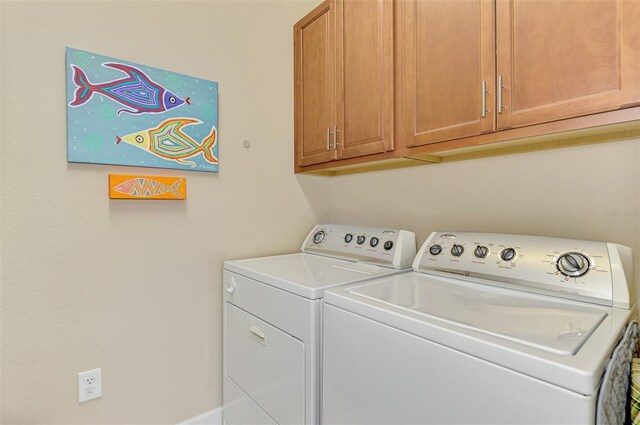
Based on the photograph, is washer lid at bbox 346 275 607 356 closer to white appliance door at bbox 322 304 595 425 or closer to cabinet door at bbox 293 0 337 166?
white appliance door at bbox 322 304 595 425

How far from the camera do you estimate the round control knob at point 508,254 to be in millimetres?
1073

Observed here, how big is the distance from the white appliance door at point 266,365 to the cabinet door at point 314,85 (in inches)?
36.6

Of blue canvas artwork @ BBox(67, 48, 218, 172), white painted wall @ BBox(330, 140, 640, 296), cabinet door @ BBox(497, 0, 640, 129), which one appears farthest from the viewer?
blue canvas artwork @ BBox(67, 48, 218, 172)

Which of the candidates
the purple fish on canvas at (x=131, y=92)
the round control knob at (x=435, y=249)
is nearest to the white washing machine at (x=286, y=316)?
the round control knob at (x=435, y=249)

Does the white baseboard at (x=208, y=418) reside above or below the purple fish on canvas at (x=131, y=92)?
below

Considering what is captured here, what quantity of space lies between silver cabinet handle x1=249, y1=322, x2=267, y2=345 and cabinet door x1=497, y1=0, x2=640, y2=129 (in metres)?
1.17

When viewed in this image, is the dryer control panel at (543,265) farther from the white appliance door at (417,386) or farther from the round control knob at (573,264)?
the white appliance door at (417,386)

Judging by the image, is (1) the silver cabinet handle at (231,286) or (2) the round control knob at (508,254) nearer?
(2) the round control knob at (508,254)

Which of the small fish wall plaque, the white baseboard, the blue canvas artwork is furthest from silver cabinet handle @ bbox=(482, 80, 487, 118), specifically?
the white baseboard

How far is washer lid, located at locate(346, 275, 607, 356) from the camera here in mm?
662

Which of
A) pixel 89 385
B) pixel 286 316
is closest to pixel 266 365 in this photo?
pixel 286 316

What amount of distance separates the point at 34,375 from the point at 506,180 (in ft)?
6.62

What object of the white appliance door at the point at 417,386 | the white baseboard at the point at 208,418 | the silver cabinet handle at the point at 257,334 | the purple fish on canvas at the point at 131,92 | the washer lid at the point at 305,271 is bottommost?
the white baseboard at the point at 208,418

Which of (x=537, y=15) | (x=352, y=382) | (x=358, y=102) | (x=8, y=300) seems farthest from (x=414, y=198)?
(x=8, y=300)
